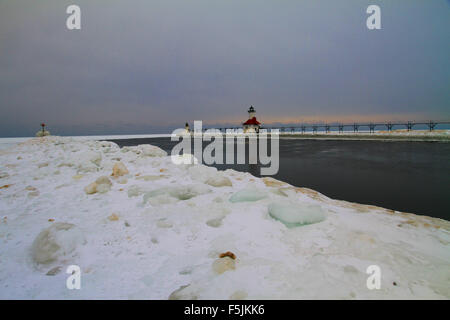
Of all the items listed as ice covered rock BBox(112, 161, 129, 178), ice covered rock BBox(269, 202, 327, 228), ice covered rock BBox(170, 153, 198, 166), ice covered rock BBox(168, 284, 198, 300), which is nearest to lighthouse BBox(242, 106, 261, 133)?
ice covered rock BBox(170, 153, 198, 166)

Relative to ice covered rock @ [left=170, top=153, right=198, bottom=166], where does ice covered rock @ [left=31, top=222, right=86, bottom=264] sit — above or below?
below

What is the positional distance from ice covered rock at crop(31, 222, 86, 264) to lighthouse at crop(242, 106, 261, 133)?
180ft

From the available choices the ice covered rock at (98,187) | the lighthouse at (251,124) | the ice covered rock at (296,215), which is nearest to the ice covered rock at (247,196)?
the ice covered rock at (296,215)

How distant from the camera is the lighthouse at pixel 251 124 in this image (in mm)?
55656

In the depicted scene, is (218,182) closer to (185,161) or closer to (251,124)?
(185,161)

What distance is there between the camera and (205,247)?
2305 mm

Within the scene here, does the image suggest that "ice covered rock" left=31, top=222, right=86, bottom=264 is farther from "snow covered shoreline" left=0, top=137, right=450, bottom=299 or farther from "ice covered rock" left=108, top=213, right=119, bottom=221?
"ice covered rock" left=108, top=213, right=119, bottom=221

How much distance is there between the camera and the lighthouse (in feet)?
183

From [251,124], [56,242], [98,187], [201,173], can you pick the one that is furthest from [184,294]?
[251,124]

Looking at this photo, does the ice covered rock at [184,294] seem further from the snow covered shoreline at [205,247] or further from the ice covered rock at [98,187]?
the ice covered rock at [98,187]
